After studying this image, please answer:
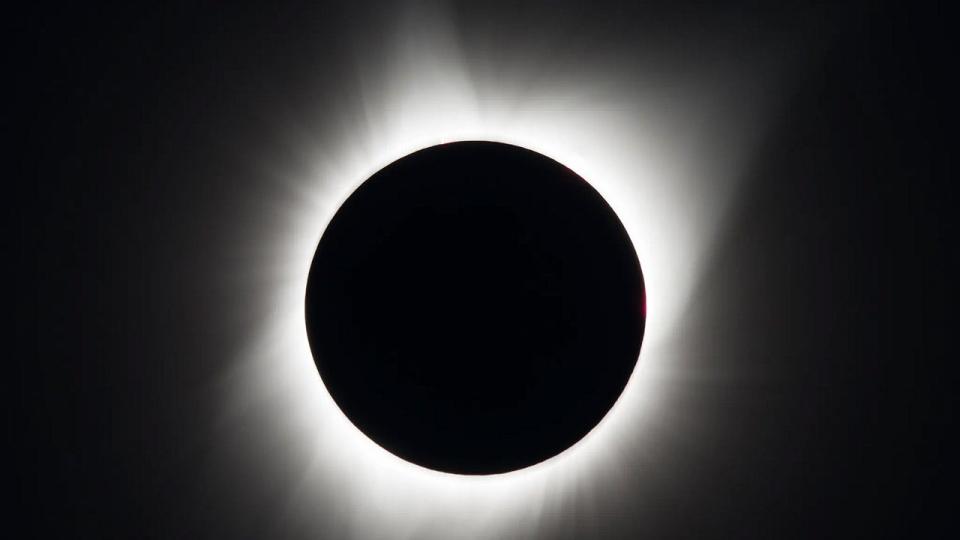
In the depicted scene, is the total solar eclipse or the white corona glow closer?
the total solar eclipse

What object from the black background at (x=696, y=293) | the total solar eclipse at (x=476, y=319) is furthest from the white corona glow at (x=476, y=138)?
the total solar eclipse at (x=476, y=319)

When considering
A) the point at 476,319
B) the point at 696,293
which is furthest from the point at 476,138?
the point at 696,293

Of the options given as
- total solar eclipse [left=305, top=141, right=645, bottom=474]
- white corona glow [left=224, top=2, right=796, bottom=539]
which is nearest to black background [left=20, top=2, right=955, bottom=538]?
white corona glow [left=224, top=2, right=796, bottom=539]

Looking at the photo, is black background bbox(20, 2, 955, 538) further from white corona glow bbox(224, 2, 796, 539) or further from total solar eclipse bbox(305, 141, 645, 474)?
total solar eclipse bbox(305, 141, 645, 474)

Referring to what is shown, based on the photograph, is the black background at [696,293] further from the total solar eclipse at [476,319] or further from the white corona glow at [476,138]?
the total solar eclipse at [476,319]
